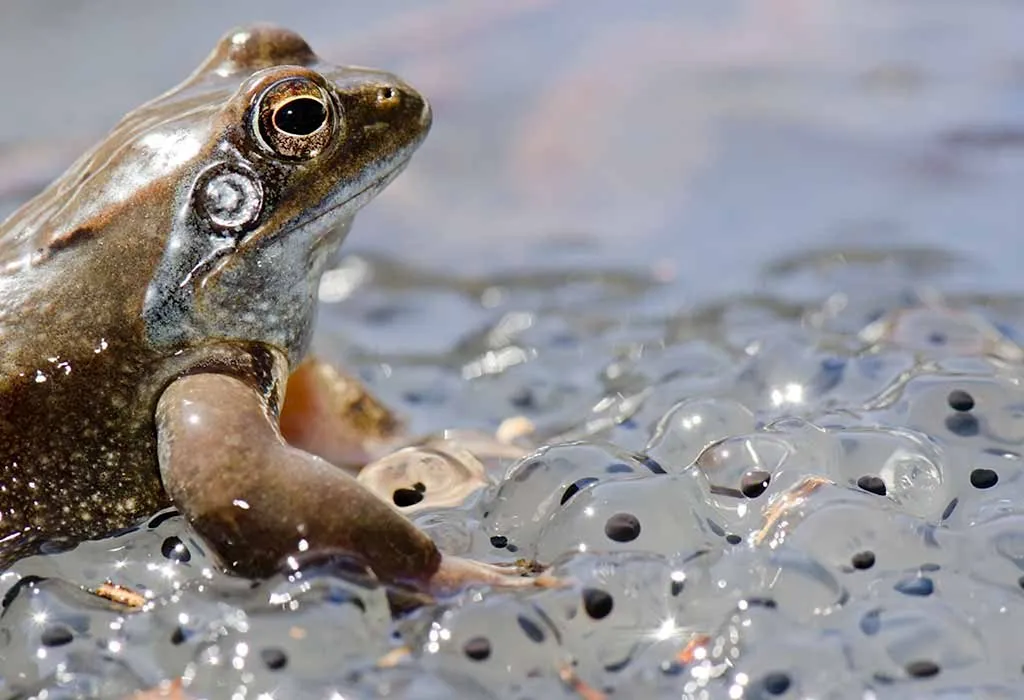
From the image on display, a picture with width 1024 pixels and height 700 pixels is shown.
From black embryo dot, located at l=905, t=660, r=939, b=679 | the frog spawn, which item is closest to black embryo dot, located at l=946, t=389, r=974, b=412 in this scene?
the frog spawn

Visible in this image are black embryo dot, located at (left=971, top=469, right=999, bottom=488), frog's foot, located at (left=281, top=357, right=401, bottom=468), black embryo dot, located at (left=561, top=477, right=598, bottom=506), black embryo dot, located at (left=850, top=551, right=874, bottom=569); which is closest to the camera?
black embryo dot, located at (left=850, top=551, right=874, bottom=569)

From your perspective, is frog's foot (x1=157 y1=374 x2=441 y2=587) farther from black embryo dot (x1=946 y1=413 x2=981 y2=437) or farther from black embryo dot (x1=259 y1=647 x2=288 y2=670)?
black embryo dot (x1=946 y1=413 x2=981 y2=437)

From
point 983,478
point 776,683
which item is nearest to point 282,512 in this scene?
point 776,683

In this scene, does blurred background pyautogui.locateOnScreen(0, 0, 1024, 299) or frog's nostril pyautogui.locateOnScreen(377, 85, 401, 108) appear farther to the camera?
blurred background pyautogui.locateOnScreen(0, 0, 1024, 299)

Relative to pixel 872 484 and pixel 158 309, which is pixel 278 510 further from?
pixel 872 484

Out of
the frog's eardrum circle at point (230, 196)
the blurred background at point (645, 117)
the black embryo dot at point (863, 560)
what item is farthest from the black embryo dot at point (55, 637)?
the blurred background at point (645, 117)


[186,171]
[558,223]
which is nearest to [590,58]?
[558,223]

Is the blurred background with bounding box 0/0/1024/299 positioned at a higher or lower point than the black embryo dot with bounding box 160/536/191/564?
lower

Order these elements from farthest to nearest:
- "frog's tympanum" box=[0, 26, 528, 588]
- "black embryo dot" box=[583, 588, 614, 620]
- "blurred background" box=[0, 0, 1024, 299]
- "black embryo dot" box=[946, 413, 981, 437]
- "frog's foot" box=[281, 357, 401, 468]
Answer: "blurred background" box=[0, 0, 1024, 299] < "frog's foot" box=[281, 357, 401, 468] < "black embryo dot" box=[946, 413, 981, 437] < "frog's tympanum" box=[0, 26, 528, 588] < "black embryo dot" box=[583, 588, 614, 620]
